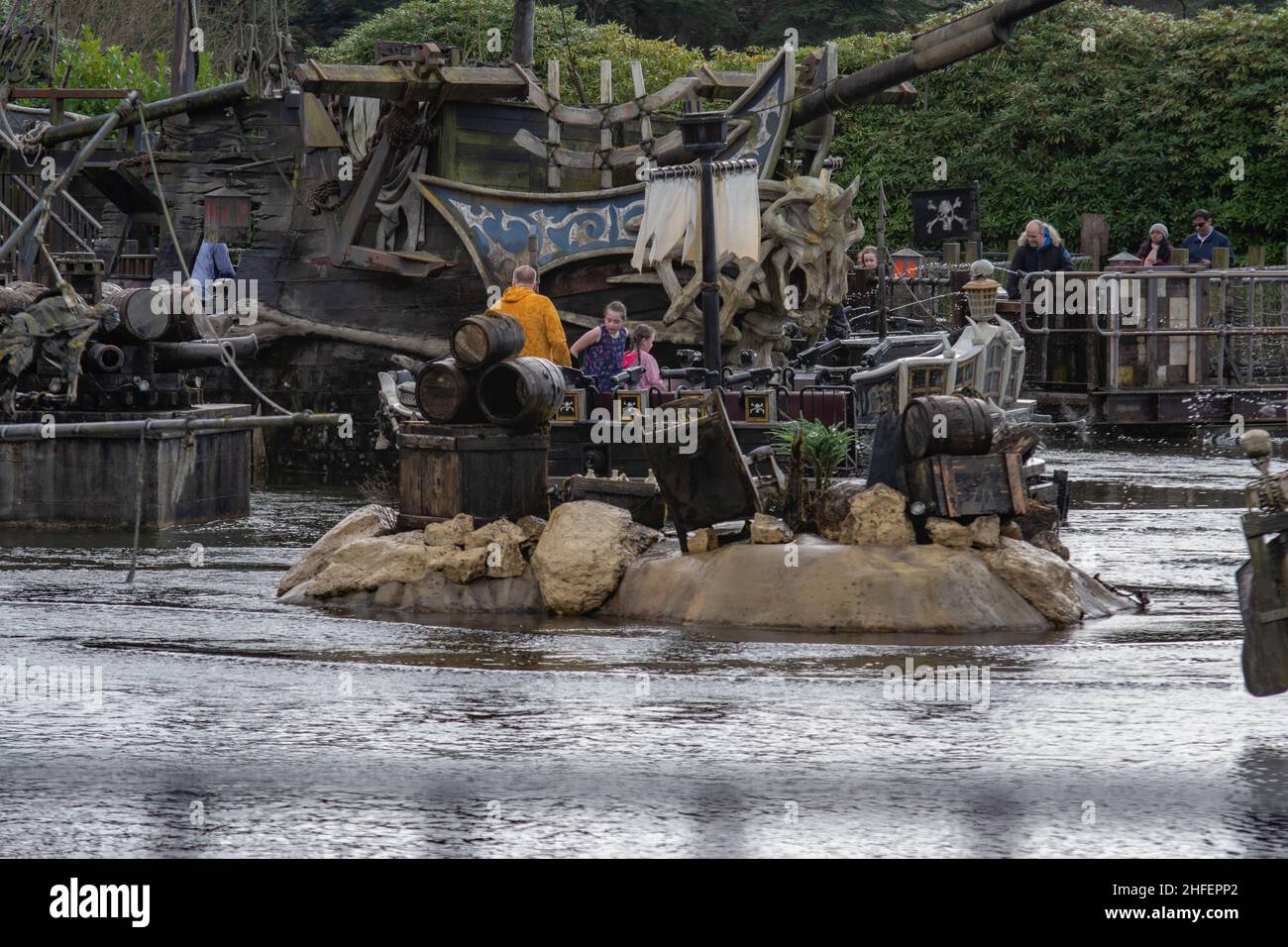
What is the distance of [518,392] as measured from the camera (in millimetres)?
12695

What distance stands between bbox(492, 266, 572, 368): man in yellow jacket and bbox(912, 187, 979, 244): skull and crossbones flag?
34.6 feet

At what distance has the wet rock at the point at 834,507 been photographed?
1187 cm

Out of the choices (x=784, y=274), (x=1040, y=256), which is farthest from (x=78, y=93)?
(x=1040, y=256)

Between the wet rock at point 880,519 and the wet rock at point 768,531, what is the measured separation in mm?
416

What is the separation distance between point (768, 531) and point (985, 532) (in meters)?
1.26

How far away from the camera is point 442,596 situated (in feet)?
40.4

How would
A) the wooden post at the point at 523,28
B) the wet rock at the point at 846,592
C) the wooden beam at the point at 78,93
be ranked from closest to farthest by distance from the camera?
the wet rock at the point at 846,592 → the wooden beam at the point at 78,93 → the wooden post at the point at 523,28

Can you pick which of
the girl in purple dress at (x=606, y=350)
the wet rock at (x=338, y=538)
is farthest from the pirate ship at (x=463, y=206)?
the wet rock at (x=338, y=538)

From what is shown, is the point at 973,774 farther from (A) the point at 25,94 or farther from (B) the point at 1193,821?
→ (A) the point at 25,94

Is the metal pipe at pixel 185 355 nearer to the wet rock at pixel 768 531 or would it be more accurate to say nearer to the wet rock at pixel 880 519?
Result: the wet rock at pixel 768 531

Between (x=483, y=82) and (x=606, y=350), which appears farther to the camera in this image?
(x=483, y=82)

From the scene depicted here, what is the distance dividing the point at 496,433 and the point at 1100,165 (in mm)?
21538

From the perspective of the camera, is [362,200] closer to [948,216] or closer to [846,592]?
[948,216]
